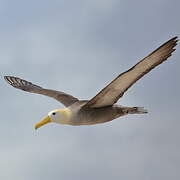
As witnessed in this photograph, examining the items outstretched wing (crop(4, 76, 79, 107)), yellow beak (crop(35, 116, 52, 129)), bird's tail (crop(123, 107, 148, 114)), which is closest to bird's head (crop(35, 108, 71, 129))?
yellow beak (crop(35, 116, 52, 129))

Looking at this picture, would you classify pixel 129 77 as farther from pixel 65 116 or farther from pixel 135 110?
pixel 65 116

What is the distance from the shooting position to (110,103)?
31.9ft

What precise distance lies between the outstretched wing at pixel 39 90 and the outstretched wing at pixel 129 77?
192cm

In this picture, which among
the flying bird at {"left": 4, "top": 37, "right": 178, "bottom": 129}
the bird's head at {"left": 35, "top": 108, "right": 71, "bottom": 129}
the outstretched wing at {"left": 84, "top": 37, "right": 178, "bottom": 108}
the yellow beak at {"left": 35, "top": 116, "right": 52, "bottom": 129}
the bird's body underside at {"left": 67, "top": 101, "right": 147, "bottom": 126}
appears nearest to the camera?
the outstretched wing at {"left": 84, "top": 37, "right": 178, "bottom": 108}

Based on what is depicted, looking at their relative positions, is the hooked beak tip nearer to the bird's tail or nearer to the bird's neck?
the bird's neck

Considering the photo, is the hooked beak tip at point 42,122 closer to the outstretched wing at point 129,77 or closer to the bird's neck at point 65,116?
the bird's neck at point 65,116

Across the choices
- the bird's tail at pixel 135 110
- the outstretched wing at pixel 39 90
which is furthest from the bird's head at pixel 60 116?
the outstretched wing at pixel 39 90

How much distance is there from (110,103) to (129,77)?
0.98 m

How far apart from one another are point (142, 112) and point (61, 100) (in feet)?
7.70

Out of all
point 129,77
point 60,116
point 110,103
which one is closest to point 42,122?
point 60,116

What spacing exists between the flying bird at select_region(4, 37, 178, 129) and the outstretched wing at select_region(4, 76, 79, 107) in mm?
1442

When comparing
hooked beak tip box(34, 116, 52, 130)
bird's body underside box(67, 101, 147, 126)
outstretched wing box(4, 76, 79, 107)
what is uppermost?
outstretched wing box(4, 76, 79, 107)

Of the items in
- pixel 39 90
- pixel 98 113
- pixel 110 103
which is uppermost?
pixel 39 90

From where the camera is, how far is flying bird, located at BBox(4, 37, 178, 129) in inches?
335
